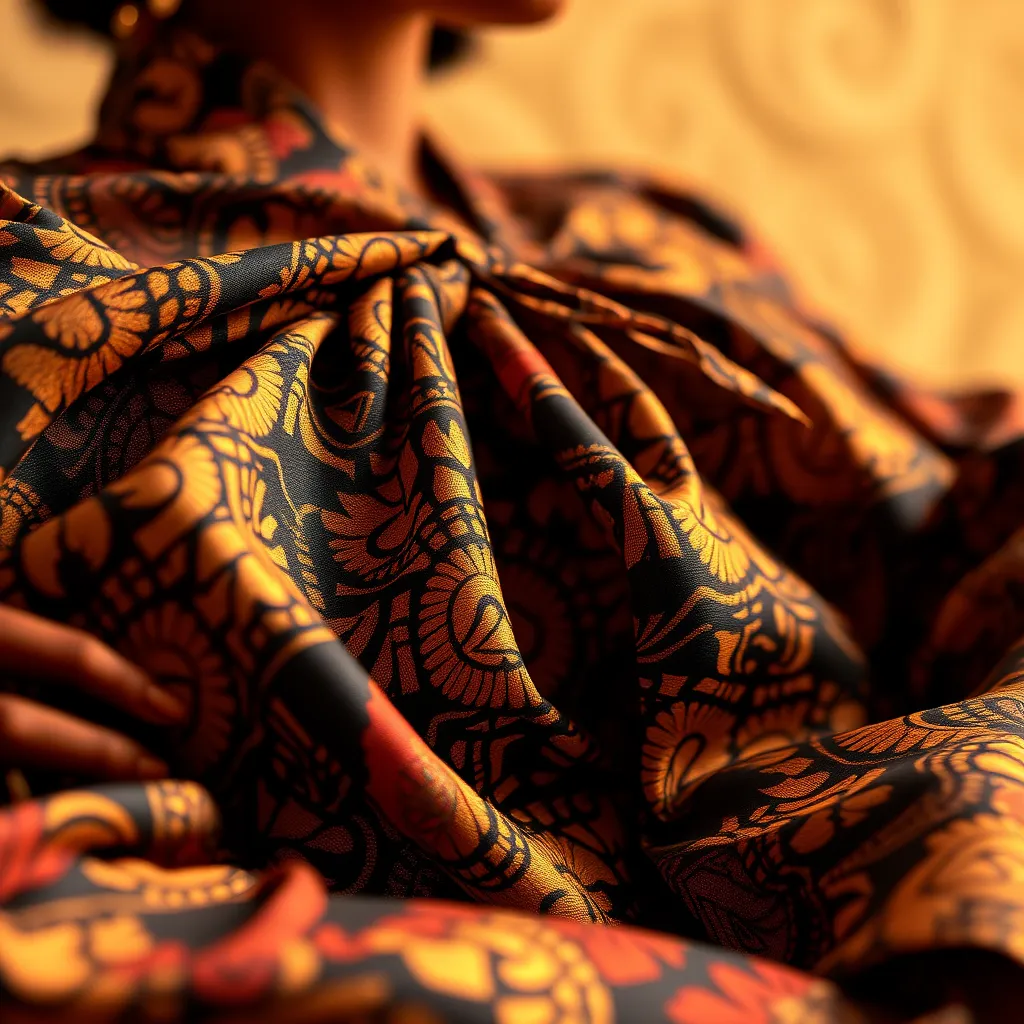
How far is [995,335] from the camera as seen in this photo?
760 mm

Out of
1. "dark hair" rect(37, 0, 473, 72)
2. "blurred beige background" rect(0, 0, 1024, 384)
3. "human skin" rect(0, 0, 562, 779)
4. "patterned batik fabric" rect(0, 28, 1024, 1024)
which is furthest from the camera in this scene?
"blurred beige background" rect(0, 0, 1024, 384)

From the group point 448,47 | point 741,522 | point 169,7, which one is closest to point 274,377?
point 741,522

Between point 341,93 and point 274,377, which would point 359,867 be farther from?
point 341,93

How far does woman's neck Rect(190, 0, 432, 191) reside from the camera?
54cm

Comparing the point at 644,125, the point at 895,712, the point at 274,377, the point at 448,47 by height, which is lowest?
the point at 895,712

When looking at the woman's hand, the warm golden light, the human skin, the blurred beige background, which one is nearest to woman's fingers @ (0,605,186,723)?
the woman's hand

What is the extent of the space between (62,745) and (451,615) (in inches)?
4.7

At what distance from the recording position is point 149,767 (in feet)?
0.84

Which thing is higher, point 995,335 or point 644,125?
point 644,125

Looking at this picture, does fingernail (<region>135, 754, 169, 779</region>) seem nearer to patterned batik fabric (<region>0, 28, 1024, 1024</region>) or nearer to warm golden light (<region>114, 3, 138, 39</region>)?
patterned batik fabric (<region>0, 28, 1024, 1024</region>)

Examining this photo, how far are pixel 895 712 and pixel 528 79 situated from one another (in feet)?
1.96

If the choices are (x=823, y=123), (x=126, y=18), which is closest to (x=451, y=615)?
(x=126, y=18)

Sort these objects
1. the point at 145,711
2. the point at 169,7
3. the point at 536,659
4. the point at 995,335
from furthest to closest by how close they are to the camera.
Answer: the point at 995,335, the point at 169,7, the point at 536,659, the point at 145,711

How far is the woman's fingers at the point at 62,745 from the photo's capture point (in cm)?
24
